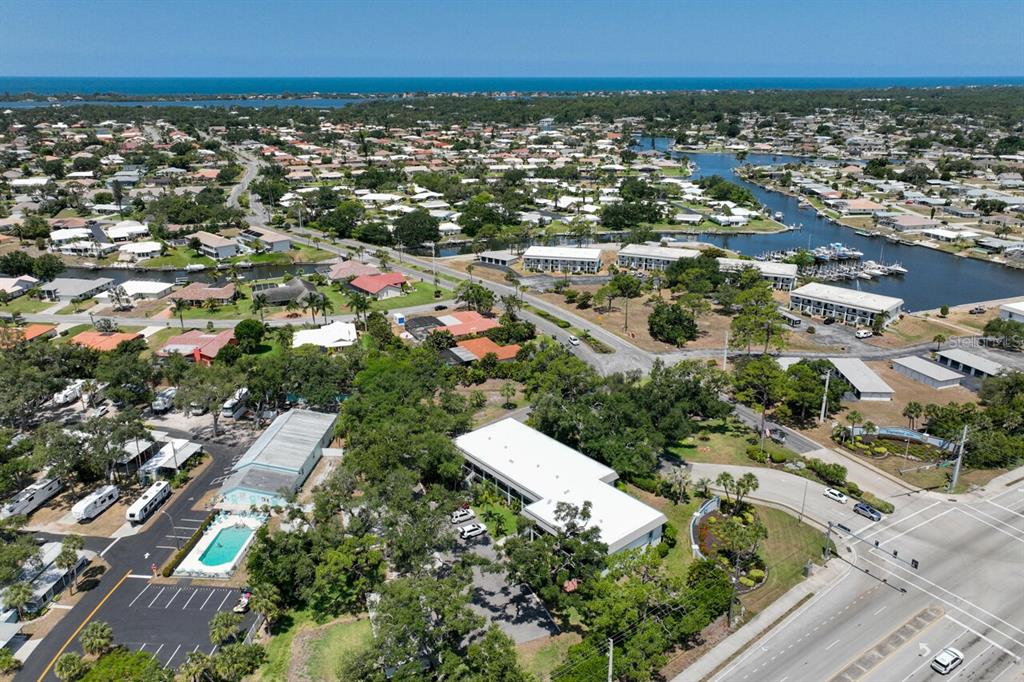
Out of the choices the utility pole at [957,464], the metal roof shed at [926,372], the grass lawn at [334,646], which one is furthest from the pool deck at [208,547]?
the metal roof shed at [926,372]

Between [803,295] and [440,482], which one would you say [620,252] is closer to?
[803,295]

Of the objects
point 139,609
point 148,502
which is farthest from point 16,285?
point 139,609

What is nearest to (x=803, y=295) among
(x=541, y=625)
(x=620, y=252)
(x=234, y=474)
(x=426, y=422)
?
(x=620, y=252)

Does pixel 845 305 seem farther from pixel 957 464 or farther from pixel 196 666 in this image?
pixel 196 666

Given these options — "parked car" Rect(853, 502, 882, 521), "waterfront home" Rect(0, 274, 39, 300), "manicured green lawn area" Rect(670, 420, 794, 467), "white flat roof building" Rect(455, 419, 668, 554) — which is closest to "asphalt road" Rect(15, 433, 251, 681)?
"white flat roof building" Rect(455, 419, 668, 554)

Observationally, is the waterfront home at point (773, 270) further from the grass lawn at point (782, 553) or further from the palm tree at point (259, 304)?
the palm tree at point (259, 304)

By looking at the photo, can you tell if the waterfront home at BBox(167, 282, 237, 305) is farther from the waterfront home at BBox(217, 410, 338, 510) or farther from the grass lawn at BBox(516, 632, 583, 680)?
the grass lawn at BBox(516, 632, 583, 680)
